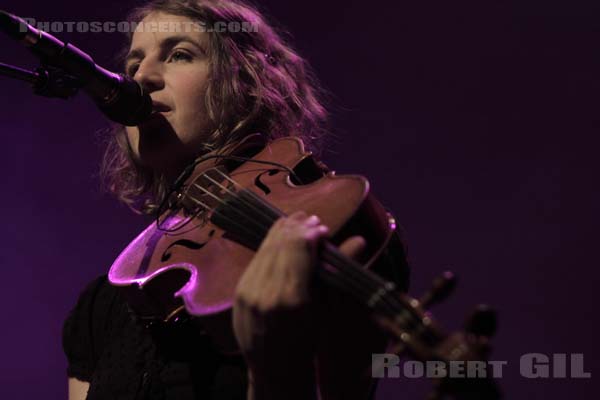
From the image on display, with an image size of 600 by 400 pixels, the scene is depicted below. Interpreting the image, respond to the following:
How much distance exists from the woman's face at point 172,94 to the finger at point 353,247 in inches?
27.0

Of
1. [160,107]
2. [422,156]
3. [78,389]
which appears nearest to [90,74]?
[160,107]

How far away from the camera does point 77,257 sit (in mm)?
2812

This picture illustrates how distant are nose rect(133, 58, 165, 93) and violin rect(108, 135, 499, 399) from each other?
230mm

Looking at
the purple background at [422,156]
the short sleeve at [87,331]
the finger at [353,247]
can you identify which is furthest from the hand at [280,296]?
the purple background at [422,156]

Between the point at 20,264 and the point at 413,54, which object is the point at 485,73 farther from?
the point at 20,264

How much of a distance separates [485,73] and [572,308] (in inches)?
38.5

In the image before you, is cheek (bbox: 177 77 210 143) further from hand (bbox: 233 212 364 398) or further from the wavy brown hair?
hand (bbox: 233 212 364 398)

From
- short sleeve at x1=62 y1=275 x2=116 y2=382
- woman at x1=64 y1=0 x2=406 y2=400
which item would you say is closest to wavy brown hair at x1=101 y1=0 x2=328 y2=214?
woman at x1=64 y1=0 x2=406 y2=400

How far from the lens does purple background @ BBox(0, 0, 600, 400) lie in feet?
7.59

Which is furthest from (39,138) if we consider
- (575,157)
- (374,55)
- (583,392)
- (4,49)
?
(583,392)

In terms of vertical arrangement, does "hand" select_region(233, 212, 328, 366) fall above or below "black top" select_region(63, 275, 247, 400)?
above

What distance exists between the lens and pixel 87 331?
1.59 meters

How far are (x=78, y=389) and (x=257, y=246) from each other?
90 cm

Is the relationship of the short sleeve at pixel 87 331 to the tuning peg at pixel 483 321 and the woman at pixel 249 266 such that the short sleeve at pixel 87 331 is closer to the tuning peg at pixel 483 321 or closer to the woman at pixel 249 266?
the woman at pixel 249 266
